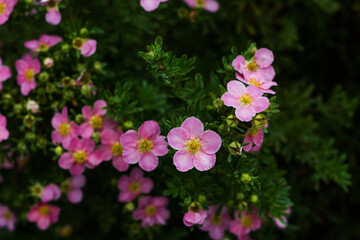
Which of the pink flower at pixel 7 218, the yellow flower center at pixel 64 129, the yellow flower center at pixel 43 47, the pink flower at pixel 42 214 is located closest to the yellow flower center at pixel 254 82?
the yellow flower center at pixel 64 129

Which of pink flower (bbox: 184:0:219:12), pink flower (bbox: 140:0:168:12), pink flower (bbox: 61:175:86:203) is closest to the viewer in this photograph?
pink flower (bbox: 140:0:168:12)

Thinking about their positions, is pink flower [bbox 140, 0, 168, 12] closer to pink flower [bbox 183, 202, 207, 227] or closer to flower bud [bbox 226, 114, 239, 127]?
flower bud [bbox 226, 114, 239, 127]

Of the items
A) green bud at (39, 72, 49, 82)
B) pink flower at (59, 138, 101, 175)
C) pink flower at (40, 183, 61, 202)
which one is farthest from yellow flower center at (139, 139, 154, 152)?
pink flower at (40, 183, 61, 202)

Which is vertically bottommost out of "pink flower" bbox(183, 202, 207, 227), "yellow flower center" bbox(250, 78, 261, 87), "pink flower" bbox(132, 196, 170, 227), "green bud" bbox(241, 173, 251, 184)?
"pink flower" bbox(132, 196, 170, 227)

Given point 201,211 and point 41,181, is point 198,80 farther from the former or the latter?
point 41,181

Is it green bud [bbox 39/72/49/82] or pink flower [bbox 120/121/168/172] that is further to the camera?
green bud [bbox 39/72/49/82]

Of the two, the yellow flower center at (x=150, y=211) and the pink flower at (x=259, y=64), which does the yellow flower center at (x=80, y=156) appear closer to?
the yellow flower center at (x=150, y=211)
